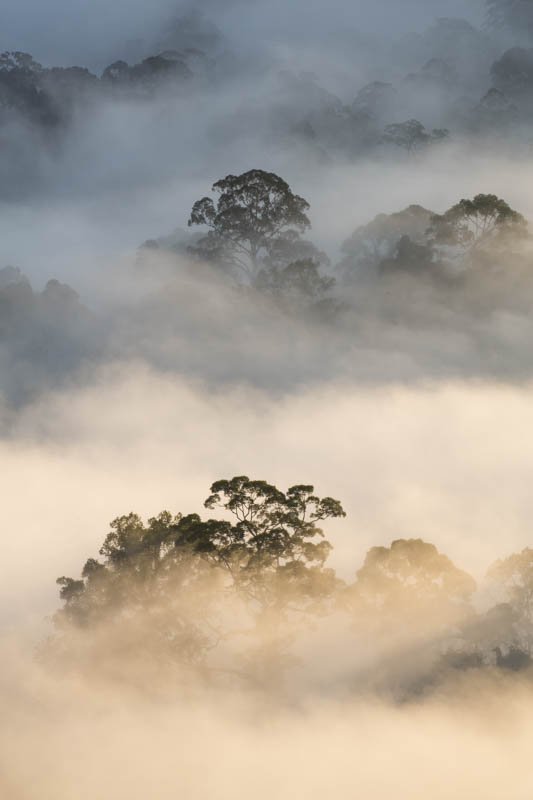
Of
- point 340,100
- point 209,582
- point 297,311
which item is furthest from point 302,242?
point 340,100

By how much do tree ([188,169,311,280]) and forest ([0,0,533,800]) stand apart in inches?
11.2

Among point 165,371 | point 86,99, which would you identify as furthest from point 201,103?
point 165,371

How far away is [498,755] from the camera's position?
32844mm

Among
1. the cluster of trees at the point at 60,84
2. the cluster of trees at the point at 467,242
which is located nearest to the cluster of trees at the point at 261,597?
the cluster of trees at the point at 467,242

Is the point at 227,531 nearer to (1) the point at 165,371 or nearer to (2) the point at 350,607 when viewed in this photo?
(2) the point at 350,607

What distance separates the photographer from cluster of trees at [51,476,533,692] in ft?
109

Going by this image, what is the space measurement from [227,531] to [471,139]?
10724 centimetres

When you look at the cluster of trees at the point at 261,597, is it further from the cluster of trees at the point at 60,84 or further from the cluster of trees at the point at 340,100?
the cluster of trees at the point at 60,84

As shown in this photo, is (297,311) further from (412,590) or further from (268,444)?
(412,590)

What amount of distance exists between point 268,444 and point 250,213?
68.7ft

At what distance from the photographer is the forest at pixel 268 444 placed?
3381cm

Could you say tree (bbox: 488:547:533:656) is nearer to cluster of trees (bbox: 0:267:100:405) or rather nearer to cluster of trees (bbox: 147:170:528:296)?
cluster of trees (bbox: 147:170:528:296)

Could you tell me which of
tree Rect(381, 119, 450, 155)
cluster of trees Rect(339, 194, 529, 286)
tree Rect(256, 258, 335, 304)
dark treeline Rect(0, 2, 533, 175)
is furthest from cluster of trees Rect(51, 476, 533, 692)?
dark treeline Rect(0, 2, 533, 175)

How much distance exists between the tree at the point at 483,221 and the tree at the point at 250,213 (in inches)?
512
